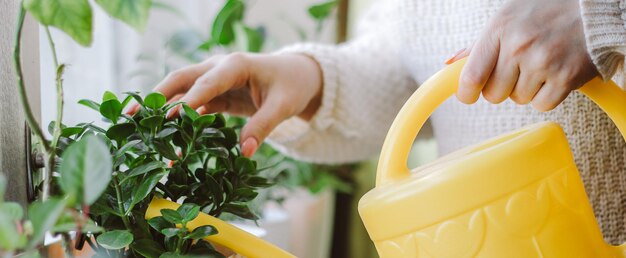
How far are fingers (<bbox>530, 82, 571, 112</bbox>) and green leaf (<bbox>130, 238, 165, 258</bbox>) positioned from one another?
0.77 ft

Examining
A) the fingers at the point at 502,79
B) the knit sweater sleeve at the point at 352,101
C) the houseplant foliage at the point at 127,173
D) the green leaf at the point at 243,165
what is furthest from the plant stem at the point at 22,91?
the knit sweater sleeve at the point at 352,101

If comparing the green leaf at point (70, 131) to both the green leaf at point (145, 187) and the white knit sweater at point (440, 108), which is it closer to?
the green leaf at point (145, 187)

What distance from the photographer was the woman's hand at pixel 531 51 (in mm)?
335

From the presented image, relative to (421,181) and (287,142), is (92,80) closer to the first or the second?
(287,142)

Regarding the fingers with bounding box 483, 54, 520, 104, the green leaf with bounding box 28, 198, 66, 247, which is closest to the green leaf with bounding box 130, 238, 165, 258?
the green leaf with bounding box 28, 198, 66, 247

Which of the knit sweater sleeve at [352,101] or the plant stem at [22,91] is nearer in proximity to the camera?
the plant stem at [22,91]

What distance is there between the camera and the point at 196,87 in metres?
0.44

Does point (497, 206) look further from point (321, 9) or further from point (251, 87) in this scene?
point (321, 9)

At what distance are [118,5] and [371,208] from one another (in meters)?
0.17

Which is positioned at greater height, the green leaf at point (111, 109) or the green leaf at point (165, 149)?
the green leaf at point (111, 109)

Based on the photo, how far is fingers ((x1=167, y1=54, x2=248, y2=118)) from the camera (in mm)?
435

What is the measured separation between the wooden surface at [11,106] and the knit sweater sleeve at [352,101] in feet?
0.97

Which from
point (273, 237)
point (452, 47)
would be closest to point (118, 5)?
point (452, 47)

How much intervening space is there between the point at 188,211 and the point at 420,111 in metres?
0.14
